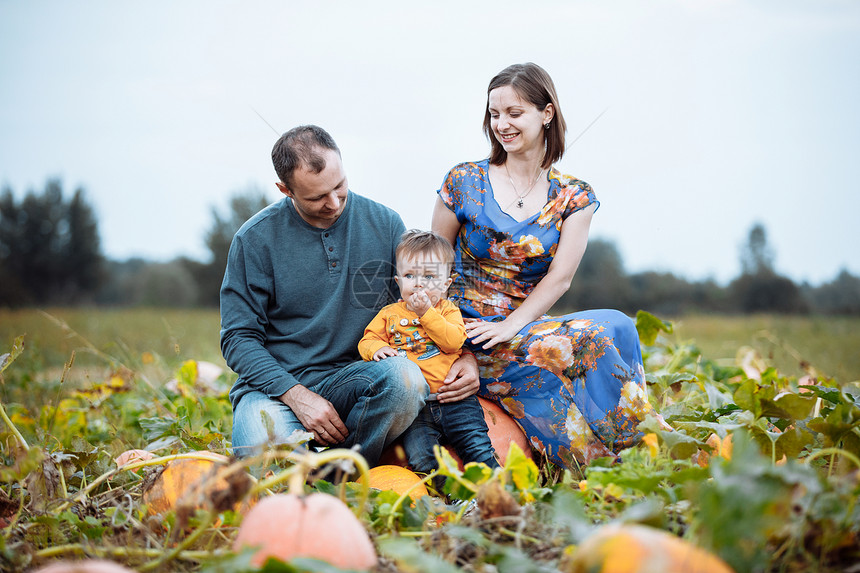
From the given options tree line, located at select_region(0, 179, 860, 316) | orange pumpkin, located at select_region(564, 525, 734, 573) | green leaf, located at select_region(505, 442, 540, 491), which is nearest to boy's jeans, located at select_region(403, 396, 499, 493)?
green leaf, located at select_region(505, 442, 540, 491)

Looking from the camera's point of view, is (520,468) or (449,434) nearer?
(520,468)

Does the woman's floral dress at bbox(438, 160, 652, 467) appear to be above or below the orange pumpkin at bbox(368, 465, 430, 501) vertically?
above

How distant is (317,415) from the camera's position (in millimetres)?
2211

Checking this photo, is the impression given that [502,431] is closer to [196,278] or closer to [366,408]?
[366,408]

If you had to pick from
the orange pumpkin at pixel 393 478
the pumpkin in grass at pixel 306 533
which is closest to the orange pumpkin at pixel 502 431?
the orange pumpkin at pixel 393 478

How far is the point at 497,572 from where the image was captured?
1.18m

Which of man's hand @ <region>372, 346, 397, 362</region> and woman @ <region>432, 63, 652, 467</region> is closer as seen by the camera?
woman @ <region>432, 63, 652, 467</region>

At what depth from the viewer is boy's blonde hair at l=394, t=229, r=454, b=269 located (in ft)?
7.75

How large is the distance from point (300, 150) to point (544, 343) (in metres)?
1.12

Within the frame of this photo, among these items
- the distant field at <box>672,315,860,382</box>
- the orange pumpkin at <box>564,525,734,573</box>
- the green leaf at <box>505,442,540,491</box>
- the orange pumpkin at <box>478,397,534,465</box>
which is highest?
the orange pumpkin at <box>564,525,734,573</box>

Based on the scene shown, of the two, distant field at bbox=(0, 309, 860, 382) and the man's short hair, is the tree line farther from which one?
the man's short hair

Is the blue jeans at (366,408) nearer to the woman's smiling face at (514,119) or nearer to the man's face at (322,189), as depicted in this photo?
the man's face at (322,189)

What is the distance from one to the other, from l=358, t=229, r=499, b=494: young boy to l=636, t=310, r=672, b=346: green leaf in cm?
110

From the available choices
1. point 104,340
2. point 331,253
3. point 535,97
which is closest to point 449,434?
point 331,253
